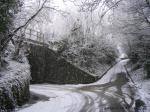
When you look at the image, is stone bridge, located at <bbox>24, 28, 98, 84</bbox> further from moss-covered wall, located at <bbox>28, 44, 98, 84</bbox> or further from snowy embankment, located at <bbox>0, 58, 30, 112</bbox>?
snowy embankment, located at <bbox>0, 58, 30, 112</bbox>

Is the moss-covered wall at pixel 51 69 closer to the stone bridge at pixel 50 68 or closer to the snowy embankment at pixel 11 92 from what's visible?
the stone bridge at pixel 50 68

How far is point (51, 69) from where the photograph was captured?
29531 millimetres

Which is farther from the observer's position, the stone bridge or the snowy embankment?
the stone bridge

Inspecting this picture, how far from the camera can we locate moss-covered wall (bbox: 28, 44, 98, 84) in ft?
92.0

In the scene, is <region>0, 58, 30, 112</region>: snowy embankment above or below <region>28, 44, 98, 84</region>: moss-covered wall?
below

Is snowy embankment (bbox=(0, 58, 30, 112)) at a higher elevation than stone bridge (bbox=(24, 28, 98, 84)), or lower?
lower

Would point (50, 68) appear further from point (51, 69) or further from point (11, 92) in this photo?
point (11, 92)

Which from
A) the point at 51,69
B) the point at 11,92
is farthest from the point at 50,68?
the point at 11,92

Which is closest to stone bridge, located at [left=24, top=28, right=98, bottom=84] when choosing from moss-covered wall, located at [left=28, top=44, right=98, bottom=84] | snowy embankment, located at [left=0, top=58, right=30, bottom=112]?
moss-covered wall, located at [left=28, top=44, right=98, bottom=84]

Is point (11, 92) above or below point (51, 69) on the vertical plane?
below

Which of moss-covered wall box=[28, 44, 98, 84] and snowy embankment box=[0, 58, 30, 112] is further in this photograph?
moss-covered wall box=[28, 44, 98, 84]

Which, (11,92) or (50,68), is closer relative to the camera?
(11,92)

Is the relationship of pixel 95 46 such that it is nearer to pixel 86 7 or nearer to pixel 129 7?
pixel 129 7

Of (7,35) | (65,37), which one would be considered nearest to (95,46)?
(65,37)
